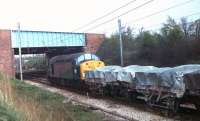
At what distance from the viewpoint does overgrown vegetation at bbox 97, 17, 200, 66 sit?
3866cm

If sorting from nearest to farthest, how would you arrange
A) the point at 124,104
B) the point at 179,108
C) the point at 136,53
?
the point at 179,108 < the point at 124,104 < the point at 136,53

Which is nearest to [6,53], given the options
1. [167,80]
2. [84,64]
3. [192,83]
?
[84,64]

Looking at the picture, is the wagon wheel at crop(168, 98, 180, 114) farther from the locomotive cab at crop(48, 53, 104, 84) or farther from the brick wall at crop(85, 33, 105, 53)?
the brick wall at crop(85, 33, 105, 53)

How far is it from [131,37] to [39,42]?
13.4 meters

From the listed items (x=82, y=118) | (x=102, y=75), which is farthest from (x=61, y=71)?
(x=82, y=118)

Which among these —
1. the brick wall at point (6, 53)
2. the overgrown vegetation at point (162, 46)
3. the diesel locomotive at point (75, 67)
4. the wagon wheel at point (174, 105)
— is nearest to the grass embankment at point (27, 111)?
the wagon wheel at point (174, 105)

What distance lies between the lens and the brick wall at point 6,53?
4878cm

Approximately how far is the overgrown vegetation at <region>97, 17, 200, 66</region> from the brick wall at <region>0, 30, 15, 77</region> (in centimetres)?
1302

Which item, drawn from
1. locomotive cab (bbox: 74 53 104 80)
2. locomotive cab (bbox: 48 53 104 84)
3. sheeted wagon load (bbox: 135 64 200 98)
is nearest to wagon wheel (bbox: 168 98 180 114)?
sheeted wagon load (bbox: 135 64 200 98)

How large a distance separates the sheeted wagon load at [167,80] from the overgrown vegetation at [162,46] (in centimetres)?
1829

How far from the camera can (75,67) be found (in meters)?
30.7

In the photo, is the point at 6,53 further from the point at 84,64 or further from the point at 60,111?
the point at 60,111

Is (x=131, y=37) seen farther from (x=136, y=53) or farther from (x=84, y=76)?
(x=84, y=76)

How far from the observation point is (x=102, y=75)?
24.9 m
